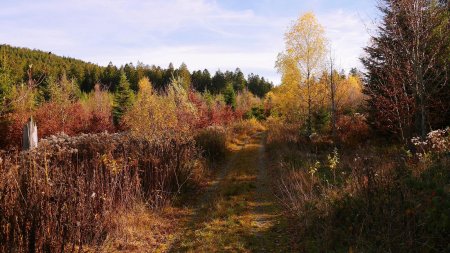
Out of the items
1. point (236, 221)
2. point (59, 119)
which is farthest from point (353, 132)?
point (59, 119)

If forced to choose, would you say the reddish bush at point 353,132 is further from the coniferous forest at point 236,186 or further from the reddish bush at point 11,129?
the reddish bush at point 11,129

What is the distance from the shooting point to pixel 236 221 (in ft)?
23.0

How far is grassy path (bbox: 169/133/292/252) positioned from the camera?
573cm

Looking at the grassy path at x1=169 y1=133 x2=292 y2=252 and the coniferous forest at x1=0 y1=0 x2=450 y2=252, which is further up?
the coniferous forest at x1=0 y1=0 x2=450 y2=252

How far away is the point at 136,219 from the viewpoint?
Result: 664cm

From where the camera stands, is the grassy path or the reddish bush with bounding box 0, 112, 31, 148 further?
the reddish bush with bounding box 0, 112, 31, 148

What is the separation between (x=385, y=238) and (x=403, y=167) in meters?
2.31

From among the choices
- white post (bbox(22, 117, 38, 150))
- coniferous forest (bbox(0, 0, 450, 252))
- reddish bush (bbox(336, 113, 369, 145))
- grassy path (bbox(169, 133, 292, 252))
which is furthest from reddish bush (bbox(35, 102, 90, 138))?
reddish bush (bbox(336, 113, 369, 145))

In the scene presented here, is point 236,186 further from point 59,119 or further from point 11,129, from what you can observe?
point 59,119

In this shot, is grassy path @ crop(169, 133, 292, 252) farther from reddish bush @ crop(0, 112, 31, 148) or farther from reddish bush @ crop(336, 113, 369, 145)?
reddish bush @ crop(0, 112, 31, 148)

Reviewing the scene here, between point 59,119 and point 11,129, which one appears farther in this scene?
point 59,119

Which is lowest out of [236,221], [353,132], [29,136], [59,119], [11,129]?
[236,221]

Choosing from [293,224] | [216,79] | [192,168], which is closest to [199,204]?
[192,168]

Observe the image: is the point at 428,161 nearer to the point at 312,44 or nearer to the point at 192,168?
the point at 192,168
